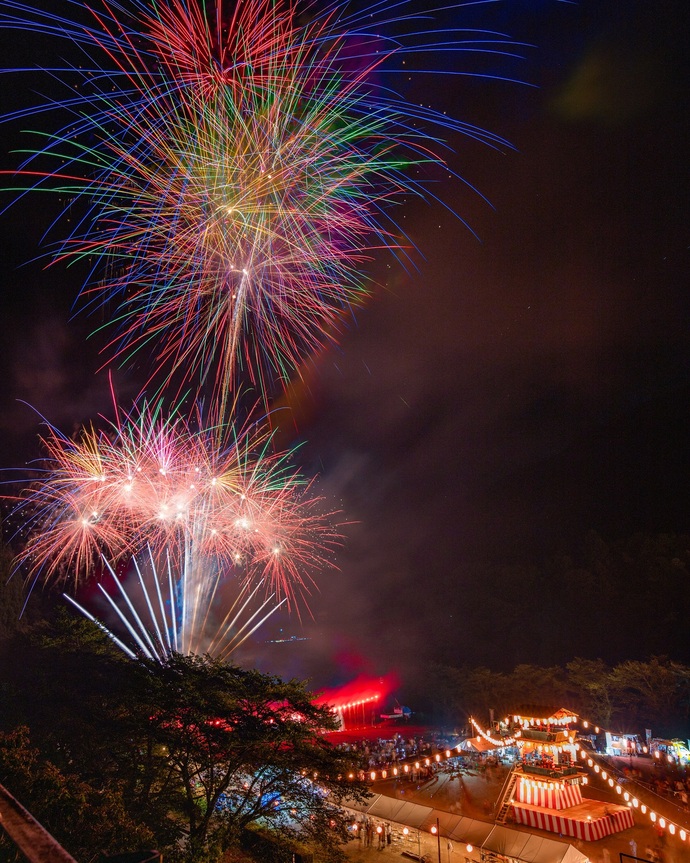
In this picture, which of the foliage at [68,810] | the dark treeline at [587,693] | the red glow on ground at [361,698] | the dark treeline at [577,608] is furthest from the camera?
the red glow on ground at [361,698]

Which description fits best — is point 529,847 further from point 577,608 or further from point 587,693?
point 577,608

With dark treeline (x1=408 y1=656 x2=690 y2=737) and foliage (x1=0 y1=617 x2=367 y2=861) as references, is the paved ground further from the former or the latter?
foliage (x1=0 y1=617 x2=367 y2=861)

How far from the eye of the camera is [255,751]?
8.83m

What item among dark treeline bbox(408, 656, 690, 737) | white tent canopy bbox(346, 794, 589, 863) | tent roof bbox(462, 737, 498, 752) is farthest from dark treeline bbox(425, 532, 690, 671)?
white tent canopy bbox(346, 794, 589, 863)

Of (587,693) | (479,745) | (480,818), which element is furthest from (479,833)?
(587,693)

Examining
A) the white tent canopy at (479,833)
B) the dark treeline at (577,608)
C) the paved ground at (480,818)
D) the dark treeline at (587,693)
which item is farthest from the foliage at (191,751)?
the dark treeline at (577,608)

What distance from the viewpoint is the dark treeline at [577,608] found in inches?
1152

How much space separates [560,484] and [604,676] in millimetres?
29091

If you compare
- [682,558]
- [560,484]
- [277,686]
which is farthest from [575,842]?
[560,484]

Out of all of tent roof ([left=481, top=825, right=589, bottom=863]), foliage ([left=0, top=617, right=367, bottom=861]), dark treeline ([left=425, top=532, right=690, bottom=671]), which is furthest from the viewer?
dark treeline ([left=425, top=532, right=690, bottom=671])

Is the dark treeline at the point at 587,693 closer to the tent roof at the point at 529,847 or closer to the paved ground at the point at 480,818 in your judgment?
the paved ground at the point at 480,818

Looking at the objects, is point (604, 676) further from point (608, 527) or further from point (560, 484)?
point (560, 484)

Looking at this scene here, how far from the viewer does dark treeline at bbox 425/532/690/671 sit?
1152 inches

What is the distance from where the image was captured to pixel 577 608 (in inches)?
1297
